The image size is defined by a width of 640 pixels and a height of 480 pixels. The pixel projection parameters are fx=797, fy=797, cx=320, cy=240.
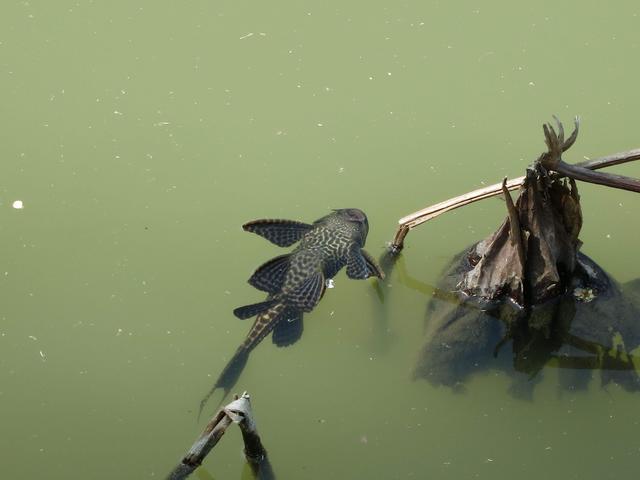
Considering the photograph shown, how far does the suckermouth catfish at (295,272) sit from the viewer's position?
334 cm

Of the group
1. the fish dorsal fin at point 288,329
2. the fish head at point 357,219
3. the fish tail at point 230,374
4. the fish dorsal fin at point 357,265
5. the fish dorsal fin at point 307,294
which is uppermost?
the fish head at point 357,219

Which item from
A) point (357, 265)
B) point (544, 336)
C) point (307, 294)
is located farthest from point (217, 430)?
point (544, 336)

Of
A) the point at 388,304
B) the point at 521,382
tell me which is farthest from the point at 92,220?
the point at 521,382

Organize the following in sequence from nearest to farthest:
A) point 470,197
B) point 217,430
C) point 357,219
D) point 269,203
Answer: point 217,430, point 470,197, point 357,219, point 269,203

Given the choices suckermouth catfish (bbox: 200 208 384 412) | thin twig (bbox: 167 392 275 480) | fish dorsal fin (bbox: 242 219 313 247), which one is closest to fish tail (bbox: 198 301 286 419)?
suckermouth catfish (bbox: 200 208 384 412)

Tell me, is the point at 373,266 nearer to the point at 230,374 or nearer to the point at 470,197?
the point at 470,197

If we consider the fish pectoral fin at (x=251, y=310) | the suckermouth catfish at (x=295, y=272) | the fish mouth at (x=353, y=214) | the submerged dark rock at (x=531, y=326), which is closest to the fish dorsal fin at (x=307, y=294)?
the suckermouth catfish at (x=295, y=272)

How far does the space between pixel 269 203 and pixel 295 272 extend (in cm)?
54

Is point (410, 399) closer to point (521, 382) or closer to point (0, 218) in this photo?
point (521, 382)

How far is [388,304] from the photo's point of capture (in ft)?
11.8

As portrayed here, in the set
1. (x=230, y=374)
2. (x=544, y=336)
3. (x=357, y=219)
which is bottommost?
(x=544, y=336)

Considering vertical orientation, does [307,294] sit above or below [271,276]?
below

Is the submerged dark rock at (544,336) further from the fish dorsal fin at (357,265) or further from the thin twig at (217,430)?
the thin twig at (217,430)

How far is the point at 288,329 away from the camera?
3.42 metres
